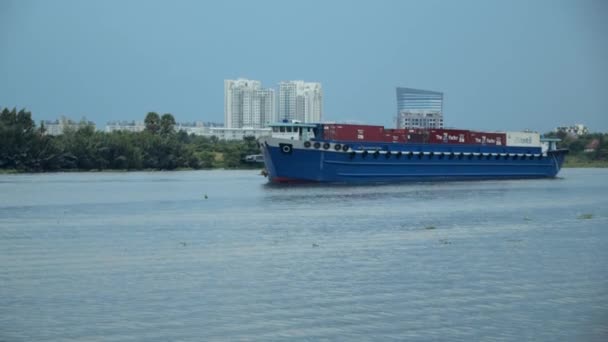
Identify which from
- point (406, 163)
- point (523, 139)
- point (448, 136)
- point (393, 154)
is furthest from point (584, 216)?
point (523, 139)

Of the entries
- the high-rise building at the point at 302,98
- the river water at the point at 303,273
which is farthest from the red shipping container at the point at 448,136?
the high-rise building at the point at 302,98

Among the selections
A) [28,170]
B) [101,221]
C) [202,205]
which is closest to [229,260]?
[101,221]

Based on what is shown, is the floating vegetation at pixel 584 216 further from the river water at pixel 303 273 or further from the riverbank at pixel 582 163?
the riverbank at pixel 582 163

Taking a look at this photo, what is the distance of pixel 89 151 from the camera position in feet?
263

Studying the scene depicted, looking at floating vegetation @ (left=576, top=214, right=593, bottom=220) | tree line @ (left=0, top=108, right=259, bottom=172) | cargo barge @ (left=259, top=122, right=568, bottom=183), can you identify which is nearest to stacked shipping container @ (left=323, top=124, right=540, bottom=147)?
cargo barge @ (left=259, top=122, right=568, bottom=183)

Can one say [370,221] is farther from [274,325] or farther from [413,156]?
[413,156]

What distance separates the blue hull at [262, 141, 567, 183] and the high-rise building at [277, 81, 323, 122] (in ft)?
313

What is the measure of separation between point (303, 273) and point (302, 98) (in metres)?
153

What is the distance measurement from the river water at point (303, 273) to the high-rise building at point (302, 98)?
432 feet

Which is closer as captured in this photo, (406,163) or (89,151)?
(406,163)

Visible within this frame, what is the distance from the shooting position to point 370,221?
30.2 m

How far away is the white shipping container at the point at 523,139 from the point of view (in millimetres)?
71250

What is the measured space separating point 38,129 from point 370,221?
55189mm

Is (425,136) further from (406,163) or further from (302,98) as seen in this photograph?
(302,98)
